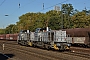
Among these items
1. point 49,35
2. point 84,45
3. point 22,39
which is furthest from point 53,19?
point 49,35

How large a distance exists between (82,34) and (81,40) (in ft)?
3.26

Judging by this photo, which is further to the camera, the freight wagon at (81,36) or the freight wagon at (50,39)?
the freight wagon at (81,36)

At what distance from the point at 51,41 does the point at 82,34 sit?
8.22 m

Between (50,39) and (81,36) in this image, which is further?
(81,36)

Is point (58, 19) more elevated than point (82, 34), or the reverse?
point (58, 19)

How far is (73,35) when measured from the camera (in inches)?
1467

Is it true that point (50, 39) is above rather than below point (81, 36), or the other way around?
below

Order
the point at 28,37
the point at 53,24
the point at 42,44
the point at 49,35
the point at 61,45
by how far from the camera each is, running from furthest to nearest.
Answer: the point at 53,24 < the point at 28,37 < the point at 42,44 < the point at 49,35 < the point at 61,45

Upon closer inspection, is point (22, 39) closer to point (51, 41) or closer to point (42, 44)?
point (42, 44)

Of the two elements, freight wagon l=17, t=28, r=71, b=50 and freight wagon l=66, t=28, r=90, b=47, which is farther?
freight wagon l=66, t=28, r=90, b=47

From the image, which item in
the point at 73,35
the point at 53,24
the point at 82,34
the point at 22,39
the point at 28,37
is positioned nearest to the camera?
the point at 82,34

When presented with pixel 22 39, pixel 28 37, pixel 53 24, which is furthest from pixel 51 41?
pixel 53 24

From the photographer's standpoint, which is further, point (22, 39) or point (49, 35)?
point (22, 39)

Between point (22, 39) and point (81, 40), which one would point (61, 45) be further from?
point (22, 39)
